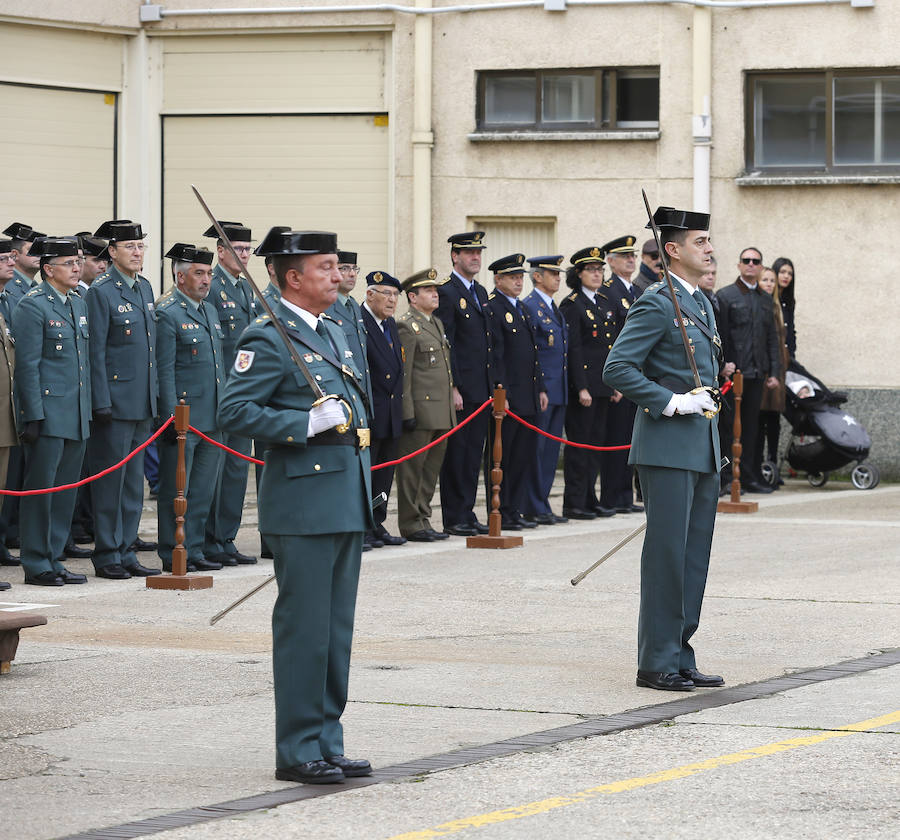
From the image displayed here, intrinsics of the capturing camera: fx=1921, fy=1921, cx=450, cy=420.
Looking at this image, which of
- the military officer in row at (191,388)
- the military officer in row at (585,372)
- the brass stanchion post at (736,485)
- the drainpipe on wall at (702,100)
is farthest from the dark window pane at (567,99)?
the military officer in row at (191,388)

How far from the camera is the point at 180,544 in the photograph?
11.5 metres

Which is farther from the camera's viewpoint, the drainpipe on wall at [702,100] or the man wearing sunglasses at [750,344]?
the drainpipe on wall at [702,100]

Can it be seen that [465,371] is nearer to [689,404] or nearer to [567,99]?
[567,99]

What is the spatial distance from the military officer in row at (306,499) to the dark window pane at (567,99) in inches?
564

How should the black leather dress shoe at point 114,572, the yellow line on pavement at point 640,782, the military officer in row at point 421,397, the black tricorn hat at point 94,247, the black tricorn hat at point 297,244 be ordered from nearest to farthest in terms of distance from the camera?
the yellow line on pavement at point 640,782, the black tricorn hat at point 297,244, the black leather dress shoe at point 114,572, the black tricorn hat at point 94,247, the military officer in row at point 421,397

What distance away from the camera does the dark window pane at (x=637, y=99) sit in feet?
66.7

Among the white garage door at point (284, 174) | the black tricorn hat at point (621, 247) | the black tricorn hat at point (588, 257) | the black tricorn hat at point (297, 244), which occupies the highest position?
the white garage door at point (284, 174)

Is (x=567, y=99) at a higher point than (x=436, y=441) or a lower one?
higher

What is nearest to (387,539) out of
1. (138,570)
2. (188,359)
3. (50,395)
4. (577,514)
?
(188,359)

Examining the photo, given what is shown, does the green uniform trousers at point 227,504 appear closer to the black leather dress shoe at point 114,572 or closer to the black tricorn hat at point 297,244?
the black leather dress shoe at point 114,572

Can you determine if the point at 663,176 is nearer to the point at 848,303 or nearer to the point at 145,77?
the point at 848,303

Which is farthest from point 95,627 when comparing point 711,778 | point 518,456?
point 518,456

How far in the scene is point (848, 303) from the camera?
782 inches

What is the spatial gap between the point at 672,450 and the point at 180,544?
4.15 metres
